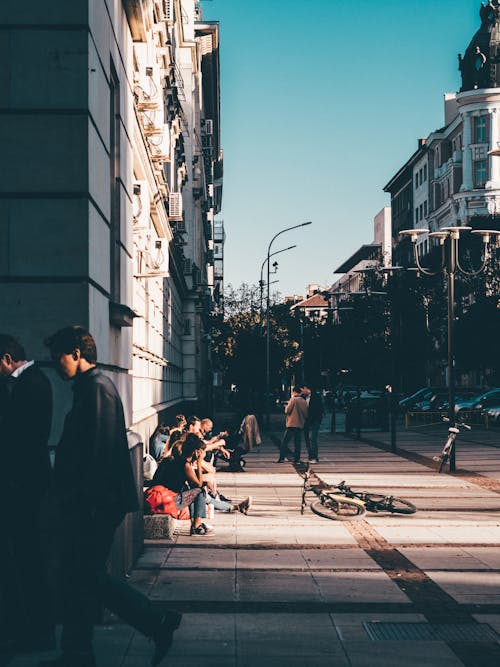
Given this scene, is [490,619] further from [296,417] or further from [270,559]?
[296,417]

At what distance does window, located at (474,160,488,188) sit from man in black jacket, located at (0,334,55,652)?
85.2 meters

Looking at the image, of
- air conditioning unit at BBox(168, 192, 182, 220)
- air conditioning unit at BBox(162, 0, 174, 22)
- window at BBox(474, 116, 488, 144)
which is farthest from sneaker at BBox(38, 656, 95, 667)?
window at BBox(474, 116, 488, 144)

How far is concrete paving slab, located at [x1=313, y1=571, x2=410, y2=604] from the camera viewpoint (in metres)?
8.57

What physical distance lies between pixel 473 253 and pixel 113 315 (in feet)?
192

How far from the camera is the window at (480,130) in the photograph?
8912cm

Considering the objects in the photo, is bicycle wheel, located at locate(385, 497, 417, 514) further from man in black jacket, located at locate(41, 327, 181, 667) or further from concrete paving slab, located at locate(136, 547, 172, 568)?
man in black jacket, located at locate(41, 327, 181, 667)

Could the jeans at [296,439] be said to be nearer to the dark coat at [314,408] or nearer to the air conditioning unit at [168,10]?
the dark coat at [314,408]

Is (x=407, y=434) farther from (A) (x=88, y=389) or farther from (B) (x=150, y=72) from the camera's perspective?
(A) (x=88, y=389)

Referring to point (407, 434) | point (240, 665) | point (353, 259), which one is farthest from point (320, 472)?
point (353, 259)

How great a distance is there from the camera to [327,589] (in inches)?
353

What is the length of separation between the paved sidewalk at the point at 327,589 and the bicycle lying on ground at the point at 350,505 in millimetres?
114

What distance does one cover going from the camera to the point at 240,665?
6.35 m

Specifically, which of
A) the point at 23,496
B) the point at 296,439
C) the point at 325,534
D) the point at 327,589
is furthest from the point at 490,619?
the point at 296,439

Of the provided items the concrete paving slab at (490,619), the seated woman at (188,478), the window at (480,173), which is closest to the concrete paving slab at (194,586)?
the concrete paving slab at (490,619)
